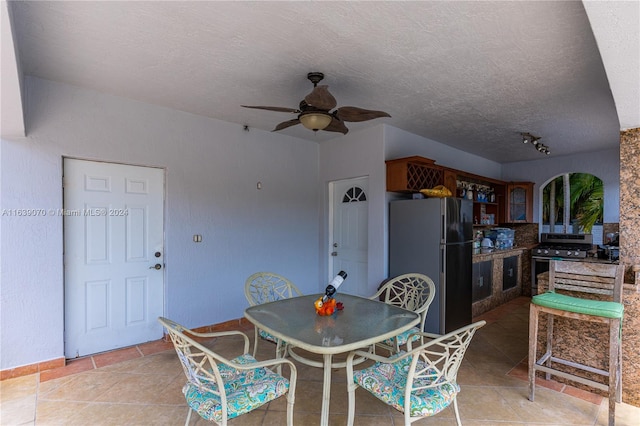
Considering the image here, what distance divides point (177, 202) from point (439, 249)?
304cm

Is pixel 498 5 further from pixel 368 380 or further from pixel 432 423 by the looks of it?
pixel 432 423

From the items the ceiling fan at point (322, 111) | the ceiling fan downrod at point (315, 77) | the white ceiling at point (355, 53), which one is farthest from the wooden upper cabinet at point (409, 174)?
the ceiling fan downrod at point (315, 77)

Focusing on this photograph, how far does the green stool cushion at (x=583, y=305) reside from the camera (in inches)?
83.3

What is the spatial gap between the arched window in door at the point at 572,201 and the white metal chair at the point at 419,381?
22.3 feet

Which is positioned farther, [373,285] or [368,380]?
[373,285]

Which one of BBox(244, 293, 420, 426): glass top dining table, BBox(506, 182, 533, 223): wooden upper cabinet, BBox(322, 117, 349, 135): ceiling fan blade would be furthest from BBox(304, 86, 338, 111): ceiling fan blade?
BBox(506, 182, 533, 223): wooden upper cabinet

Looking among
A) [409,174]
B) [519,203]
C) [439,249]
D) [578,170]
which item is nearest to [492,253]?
[519,203]

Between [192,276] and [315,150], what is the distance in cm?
255

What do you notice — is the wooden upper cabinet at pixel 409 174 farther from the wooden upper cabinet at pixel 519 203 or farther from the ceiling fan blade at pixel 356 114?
the wooden upper cabinet at pixel 519 203

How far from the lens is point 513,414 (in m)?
2.27

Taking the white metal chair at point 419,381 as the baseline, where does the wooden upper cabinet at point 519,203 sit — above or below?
above

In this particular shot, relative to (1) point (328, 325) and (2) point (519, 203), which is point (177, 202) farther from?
(2) point (519, 203)

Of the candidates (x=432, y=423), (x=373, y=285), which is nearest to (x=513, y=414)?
(x=432, y=423)

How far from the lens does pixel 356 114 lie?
2.47m
